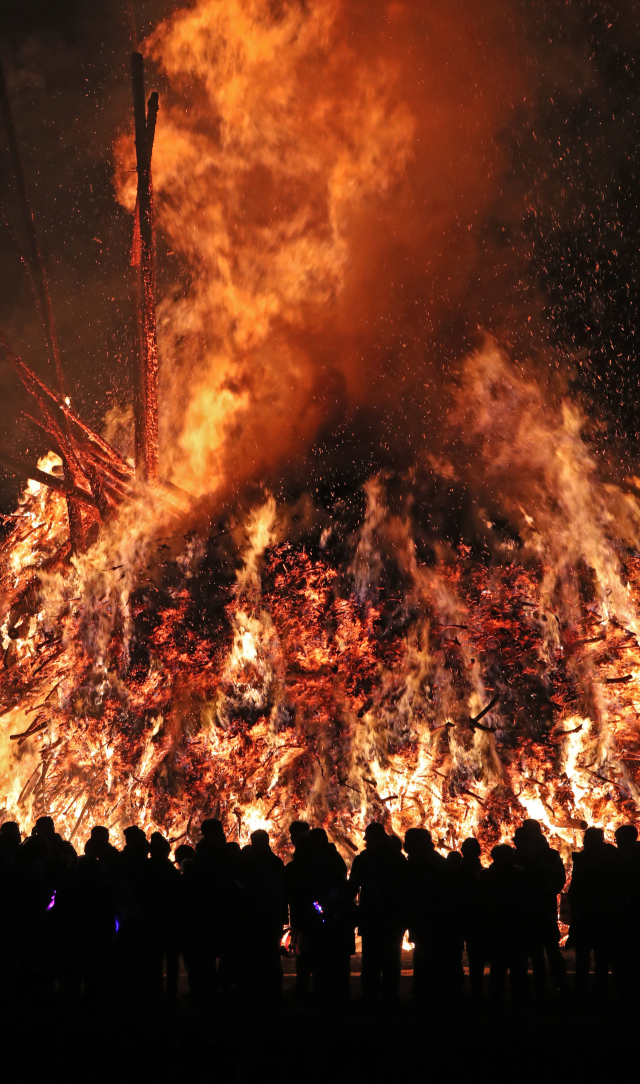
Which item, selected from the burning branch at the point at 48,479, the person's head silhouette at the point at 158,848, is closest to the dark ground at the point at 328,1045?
the person's head silhouette at the point at 158,848

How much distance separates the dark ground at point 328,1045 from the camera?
452 centimetres

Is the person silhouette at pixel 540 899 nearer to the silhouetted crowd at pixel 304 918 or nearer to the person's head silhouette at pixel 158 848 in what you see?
the silhouetted crowd at pixel 304 918

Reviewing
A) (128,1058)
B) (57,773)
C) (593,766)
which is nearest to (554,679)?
→ (593,766)

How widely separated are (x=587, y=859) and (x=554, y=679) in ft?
16.1

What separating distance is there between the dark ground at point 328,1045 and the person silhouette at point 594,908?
0.27m

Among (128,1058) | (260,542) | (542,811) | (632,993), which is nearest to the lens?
(128,1058)

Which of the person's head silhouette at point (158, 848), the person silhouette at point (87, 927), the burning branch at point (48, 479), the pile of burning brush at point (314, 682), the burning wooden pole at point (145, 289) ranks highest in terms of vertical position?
the burning wooden pole at point (145, 289)

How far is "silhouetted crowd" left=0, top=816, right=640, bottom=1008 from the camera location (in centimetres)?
575

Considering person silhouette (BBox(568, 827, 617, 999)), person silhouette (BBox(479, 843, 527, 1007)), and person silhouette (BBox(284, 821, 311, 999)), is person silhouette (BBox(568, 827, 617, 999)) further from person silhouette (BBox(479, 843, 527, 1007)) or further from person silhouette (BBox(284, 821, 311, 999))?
person silhouette (BBox(284, 821, 311, 999))

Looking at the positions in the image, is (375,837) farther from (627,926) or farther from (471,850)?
(627,926)

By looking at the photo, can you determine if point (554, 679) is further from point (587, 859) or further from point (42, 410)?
point (42, 410)

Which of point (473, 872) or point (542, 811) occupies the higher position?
point (542, 811)

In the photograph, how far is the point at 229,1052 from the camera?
4852 mm

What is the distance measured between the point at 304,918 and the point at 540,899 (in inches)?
66.9
